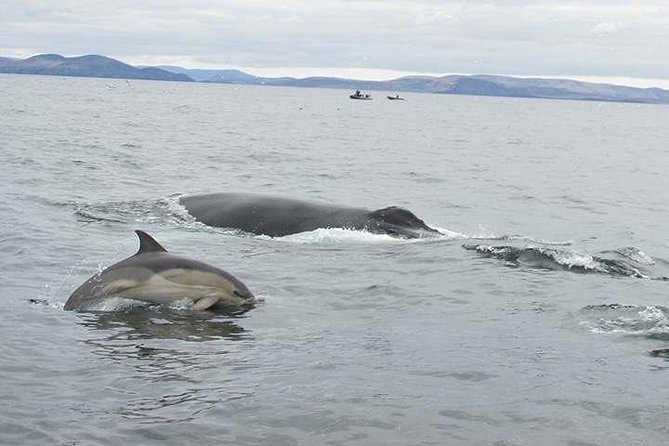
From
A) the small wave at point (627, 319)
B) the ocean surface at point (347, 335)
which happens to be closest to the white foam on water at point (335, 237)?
the ocean surface at point (347, 335)

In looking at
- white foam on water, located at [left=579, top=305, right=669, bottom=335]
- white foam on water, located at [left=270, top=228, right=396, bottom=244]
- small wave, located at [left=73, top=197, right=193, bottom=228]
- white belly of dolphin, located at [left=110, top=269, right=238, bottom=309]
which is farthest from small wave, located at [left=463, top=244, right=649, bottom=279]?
small wave, located at [left=73, top=197, right=193, bottom=228]

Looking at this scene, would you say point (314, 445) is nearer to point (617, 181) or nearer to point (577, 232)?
point (577, 232)

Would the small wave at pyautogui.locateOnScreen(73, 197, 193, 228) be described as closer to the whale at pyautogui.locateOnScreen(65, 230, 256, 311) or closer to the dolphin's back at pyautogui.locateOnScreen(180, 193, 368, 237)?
the dolphin's back at pyautogui.locateOnScreen(180, 193, 368, 237)

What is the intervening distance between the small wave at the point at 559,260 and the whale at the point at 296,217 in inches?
75.3

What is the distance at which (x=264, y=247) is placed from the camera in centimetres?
1823

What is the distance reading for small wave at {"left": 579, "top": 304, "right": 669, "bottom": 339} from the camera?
1228cm

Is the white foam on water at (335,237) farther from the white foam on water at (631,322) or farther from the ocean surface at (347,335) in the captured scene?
the white foam on water at (631,322)

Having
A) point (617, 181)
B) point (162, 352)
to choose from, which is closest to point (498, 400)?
point (162, 352)

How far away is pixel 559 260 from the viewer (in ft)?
56.4

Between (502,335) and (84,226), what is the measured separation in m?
11.2

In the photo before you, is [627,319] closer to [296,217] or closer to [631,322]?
[631,322]

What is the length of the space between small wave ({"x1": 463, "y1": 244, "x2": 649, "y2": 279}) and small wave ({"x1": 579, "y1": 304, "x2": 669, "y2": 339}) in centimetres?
320

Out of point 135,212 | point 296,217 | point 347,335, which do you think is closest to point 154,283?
point 347,335

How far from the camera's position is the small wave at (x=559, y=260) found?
16.9 m
